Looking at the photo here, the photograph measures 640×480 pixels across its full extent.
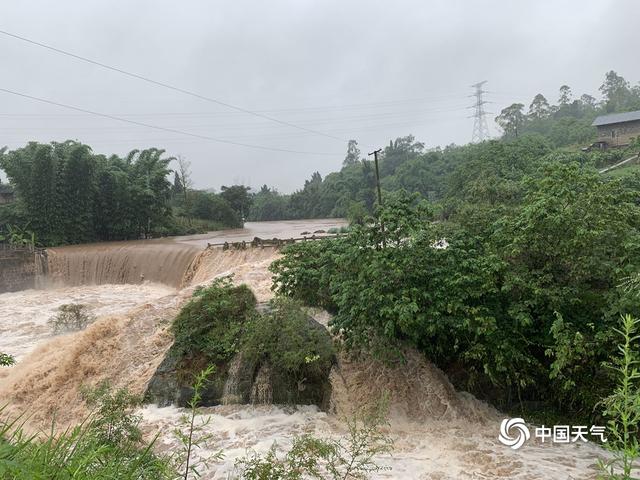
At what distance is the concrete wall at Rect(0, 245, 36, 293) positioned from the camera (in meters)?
17.7

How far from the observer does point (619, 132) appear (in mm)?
29109

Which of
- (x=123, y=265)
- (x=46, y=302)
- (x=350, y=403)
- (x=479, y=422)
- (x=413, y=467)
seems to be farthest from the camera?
(x=123, y=265)

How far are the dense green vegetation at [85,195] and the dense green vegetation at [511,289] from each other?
18.5 m

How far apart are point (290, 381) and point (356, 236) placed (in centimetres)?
226

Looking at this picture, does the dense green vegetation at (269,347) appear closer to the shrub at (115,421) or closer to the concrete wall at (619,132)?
the shrub at (115,421)

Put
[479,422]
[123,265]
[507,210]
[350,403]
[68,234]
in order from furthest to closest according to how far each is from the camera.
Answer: [68,234]
[123,265]
[507,210]
[350,403]
[479,422]

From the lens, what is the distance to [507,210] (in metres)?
7.30

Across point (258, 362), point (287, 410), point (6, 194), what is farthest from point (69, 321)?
point (6, 194)

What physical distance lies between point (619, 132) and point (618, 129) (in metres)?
Answer: 0.23

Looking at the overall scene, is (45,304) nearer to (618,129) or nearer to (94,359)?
(94,359)

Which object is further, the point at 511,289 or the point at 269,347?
Result: the point at 269,347

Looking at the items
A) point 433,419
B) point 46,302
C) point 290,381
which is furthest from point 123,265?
point 433,419

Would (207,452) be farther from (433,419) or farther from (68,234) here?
(68,234)

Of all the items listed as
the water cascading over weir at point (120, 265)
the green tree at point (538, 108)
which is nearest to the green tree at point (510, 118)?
the green tree at point (538, 108)
